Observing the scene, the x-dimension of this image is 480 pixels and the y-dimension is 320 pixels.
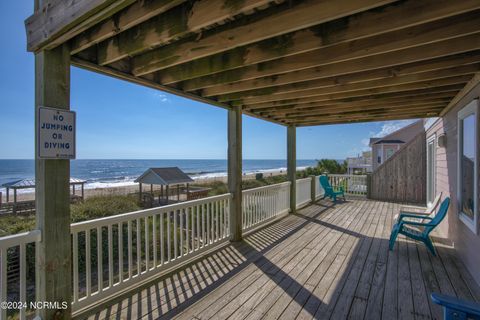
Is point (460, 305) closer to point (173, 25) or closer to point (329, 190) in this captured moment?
point (173, 25)

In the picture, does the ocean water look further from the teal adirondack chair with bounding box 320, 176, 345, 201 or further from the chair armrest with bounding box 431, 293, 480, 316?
the chair armrest with bounding box 431, 293, 480, 316

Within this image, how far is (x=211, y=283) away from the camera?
8.71 feet

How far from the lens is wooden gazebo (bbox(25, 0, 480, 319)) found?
1552mm

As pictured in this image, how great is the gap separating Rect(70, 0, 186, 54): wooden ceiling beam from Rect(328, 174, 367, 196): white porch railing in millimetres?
8719

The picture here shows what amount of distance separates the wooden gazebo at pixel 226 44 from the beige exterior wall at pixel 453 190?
111 cm

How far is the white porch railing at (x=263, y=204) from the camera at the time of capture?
4.55 meters

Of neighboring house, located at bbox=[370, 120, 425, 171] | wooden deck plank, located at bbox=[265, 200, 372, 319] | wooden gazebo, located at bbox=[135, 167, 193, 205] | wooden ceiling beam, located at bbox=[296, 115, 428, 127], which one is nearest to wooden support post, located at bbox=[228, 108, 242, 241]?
wooden deck plank, located at bbox=[265, 200, 372, 319]

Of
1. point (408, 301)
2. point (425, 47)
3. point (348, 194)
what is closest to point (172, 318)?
point (408, 301)

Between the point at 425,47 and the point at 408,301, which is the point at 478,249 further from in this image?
the point at 425,47

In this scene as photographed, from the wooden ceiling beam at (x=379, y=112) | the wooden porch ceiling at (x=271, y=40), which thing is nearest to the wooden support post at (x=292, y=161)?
the wooden ceiling beam at (x=379, y=112)

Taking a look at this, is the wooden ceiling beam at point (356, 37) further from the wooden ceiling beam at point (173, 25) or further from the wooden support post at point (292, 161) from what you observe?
the wooden support post at point (292, 161)

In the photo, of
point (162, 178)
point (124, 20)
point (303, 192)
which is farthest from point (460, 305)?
point (162, 178)

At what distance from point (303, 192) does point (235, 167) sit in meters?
3.68

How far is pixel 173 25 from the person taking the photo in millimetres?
1768
